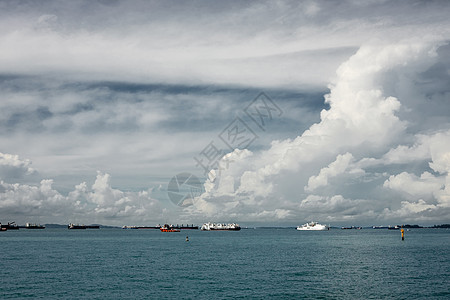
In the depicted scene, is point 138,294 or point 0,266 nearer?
point 138,294

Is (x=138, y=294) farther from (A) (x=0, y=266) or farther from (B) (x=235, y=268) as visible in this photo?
(A) (x=0, y=266)

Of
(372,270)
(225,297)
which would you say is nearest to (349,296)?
(225,297)

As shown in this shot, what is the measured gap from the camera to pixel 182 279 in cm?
8088

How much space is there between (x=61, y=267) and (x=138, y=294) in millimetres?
43043

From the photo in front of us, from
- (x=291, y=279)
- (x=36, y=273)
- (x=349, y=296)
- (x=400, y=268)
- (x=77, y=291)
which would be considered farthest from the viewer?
(x=400, y=268)

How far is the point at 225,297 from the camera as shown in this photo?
210 ft

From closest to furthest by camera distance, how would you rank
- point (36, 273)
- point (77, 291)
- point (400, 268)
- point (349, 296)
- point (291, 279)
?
point (349, 296) → point (77, 291) → point (291, 279) → point (36, 273) → point (400, 268)

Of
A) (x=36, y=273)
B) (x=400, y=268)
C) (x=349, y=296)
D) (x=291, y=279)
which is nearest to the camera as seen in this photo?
(x=349, y=296)

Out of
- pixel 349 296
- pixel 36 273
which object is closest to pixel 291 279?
pixel 349 296

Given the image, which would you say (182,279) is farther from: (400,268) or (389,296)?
(400,268)

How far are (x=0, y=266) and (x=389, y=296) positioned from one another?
94.7 m

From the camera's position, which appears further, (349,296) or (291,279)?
(291,279)

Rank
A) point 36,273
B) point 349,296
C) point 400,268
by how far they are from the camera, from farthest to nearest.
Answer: point 400,268 → point 36,273 → point 349,296

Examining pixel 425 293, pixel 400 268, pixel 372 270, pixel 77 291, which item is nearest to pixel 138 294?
pixel 77 291
